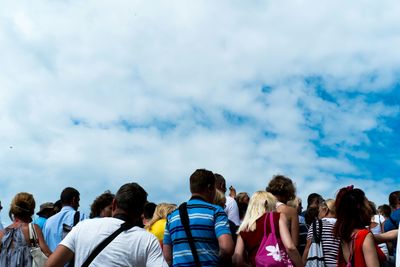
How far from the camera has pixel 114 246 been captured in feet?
15.5

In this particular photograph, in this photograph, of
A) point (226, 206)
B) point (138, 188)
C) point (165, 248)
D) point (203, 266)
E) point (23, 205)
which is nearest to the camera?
point (138, 188)

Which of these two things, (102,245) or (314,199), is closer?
(102,245)

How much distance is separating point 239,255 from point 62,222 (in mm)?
3403

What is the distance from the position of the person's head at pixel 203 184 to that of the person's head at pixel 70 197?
10.3 feet

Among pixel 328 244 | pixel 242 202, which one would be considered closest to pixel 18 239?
pixel 242 202

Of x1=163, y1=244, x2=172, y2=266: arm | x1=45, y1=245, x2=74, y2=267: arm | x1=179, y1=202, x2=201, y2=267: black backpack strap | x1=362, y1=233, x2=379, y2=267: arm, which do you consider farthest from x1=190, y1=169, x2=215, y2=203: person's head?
x1=45, y1=245, x2=74, y2=267: arm

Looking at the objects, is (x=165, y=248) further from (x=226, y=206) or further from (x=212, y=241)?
(x=226, y=206)

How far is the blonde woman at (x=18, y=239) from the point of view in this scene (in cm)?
776

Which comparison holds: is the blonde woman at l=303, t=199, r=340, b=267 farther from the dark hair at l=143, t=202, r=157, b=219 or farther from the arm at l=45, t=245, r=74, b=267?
the arm at l=45, t=245, r=74, b=267

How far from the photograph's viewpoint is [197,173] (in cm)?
649

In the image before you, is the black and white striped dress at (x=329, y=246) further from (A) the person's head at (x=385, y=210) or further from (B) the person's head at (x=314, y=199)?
(A) the person's head at (x=385, y=210)

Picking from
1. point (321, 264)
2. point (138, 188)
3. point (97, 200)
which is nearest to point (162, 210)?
point (97, 200)

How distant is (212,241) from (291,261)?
2.77 ft

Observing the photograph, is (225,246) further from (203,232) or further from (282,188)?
(282,188)
